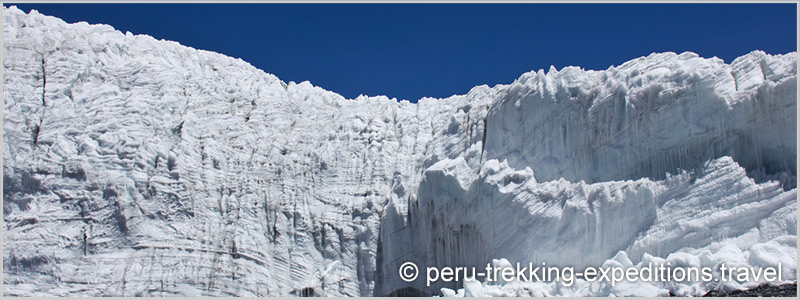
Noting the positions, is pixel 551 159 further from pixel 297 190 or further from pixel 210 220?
pixel 210 220

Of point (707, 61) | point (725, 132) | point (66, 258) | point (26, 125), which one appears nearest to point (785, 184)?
point (725, 132)

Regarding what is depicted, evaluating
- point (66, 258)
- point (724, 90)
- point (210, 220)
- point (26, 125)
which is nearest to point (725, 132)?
point (724, 90)

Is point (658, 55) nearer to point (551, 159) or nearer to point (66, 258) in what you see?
point (551, 159)

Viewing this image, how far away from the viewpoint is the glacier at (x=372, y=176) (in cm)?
3216

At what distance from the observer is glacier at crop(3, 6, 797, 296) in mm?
32156

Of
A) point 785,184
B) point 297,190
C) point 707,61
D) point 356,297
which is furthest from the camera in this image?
point 297,190

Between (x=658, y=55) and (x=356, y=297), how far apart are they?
50.4 feet

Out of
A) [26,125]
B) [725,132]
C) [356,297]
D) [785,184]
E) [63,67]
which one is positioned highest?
[63,67]

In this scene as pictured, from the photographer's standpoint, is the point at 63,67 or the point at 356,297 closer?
the point at 356,297

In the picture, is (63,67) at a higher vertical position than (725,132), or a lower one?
higher

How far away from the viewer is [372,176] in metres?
41.6

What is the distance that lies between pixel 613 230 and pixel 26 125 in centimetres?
2479

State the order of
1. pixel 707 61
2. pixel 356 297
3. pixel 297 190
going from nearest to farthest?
pixel 707 61, pixel 356 297, pixel 297 190

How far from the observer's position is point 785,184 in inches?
1233
